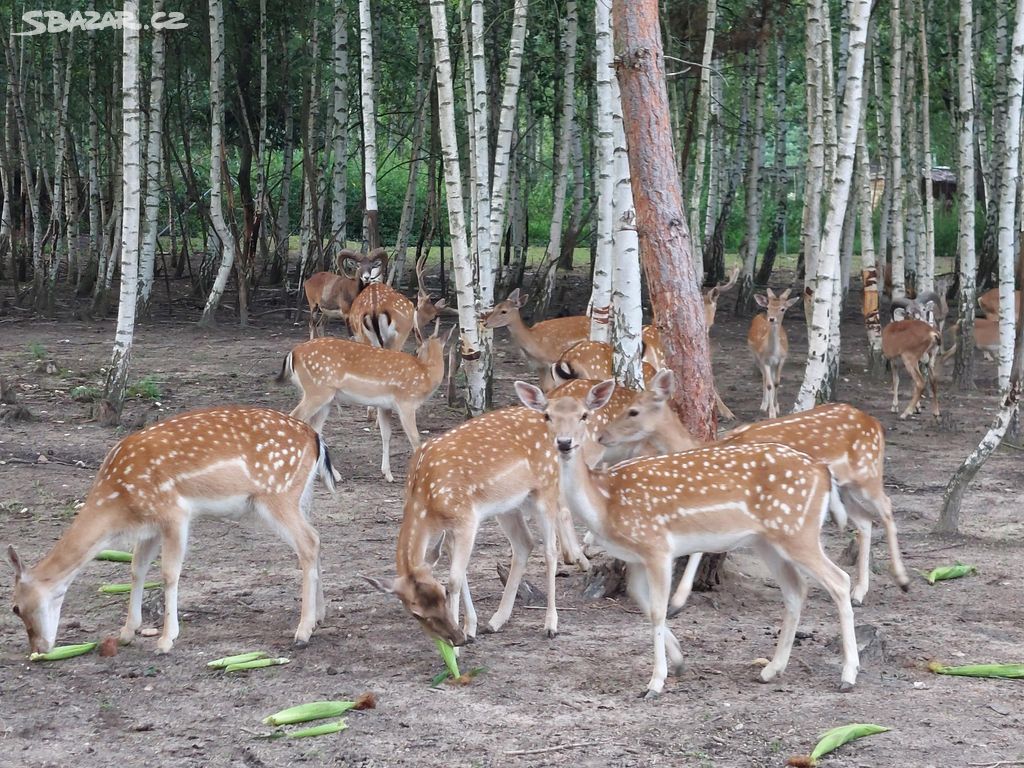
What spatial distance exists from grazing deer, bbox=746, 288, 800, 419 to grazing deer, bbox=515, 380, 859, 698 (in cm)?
661

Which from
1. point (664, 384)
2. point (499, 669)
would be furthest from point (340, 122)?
point (499, 669)

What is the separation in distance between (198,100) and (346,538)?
1888 centimetres

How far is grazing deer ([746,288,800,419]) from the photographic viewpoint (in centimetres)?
1263

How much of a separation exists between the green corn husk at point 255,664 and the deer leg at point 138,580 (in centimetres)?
66

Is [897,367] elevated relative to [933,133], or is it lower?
lower

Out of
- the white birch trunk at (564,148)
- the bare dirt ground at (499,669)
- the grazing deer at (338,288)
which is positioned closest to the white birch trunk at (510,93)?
the grazing deer at (338,288)

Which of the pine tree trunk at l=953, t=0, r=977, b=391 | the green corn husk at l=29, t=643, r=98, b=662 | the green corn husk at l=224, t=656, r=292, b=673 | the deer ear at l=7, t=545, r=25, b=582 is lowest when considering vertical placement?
the green corn husk at l=224, t=656, r=292, b=673

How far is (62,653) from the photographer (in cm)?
595

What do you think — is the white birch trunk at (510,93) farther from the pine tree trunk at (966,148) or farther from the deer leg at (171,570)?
the deer leg at (171,570)

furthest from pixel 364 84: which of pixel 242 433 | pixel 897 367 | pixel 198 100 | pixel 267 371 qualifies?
pixel 198 100

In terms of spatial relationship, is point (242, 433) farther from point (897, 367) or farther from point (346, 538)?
point (897, 367)

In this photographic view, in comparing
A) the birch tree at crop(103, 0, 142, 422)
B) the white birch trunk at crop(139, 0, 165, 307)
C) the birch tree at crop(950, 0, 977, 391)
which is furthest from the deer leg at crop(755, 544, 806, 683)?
the white birch trunk at crop(139, 0, 165, 307)

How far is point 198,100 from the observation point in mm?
25250

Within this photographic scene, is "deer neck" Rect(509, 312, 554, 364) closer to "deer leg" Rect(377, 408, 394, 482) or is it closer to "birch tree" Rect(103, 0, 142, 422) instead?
"deer leg" Rect(377, 408, 394, 482)
